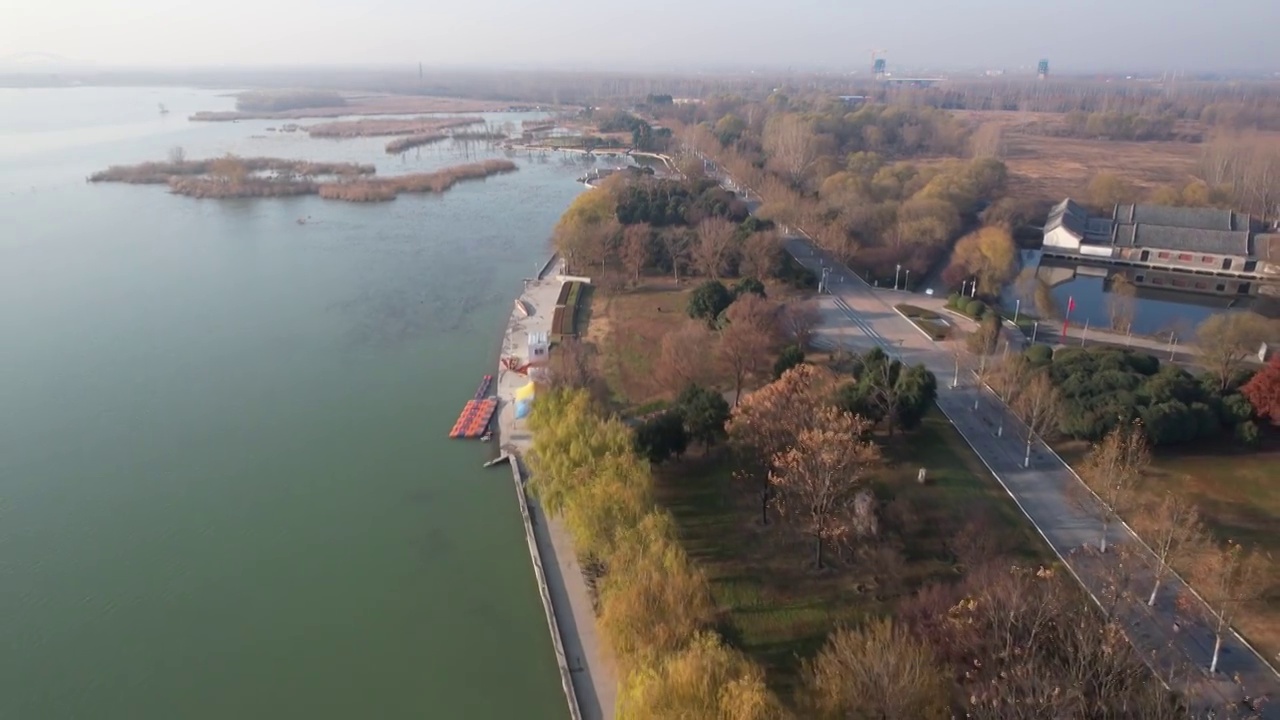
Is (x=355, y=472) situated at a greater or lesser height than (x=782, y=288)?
lesser

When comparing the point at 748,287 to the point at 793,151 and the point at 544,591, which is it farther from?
the point at 793,151

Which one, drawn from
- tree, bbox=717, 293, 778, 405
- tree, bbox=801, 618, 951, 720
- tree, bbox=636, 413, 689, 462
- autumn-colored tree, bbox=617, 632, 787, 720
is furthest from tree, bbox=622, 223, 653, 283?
autumn-colored tree, bbox=617, 632, 787, 720

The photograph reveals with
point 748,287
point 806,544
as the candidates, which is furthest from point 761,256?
point 806,544

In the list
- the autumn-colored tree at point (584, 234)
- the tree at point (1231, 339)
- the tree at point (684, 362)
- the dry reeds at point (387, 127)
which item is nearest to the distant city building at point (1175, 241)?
the tree at point (1231, 339)

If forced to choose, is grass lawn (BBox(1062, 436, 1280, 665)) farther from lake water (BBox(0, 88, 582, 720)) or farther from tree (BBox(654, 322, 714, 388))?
lake water (BBox(0, 88, 582, 720))

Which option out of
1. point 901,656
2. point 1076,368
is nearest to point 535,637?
point 901,656

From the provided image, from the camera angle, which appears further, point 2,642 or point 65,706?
point 2,642

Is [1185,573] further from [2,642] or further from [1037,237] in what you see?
[1037,237]
